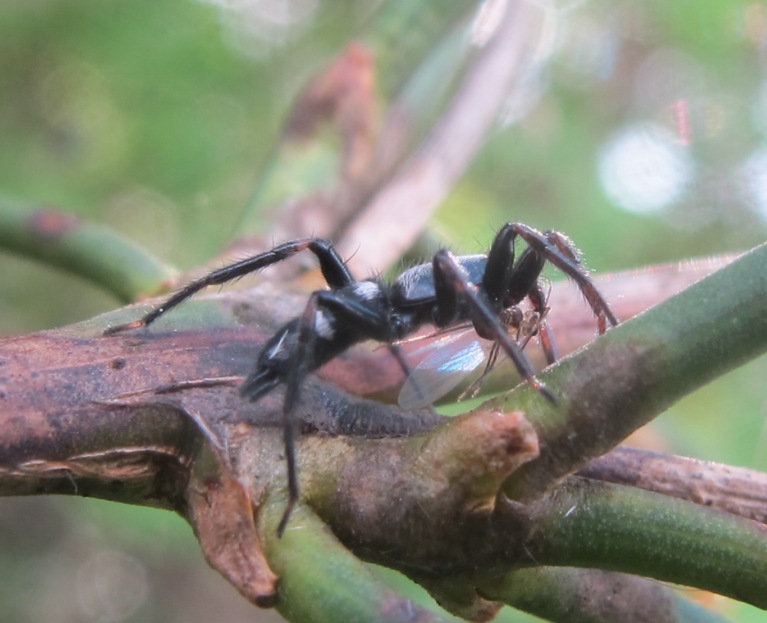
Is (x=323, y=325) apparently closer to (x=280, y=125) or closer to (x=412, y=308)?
(x=412, y=308)

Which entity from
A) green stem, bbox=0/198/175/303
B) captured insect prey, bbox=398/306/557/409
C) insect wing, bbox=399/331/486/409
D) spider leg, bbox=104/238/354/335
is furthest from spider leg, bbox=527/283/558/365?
green stem, bbox=0/198/175/303

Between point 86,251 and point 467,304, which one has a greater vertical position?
point 86,251

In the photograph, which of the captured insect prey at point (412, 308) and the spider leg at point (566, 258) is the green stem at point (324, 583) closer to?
the captured insect prey at point (412, 308)

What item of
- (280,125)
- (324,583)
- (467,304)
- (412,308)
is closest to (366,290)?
(412,308)

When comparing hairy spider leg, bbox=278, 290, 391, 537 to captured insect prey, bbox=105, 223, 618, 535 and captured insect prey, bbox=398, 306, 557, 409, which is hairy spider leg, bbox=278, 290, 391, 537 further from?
captured insect prey, bbox=398, 306, 557, 409

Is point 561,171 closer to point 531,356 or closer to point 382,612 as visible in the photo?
point 531,356

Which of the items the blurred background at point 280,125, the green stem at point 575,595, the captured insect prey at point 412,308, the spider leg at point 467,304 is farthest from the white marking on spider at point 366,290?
the green stem at point 575,595

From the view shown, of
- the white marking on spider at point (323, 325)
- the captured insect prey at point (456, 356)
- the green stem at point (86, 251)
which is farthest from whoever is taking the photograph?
the green stem at point (86, 251)
